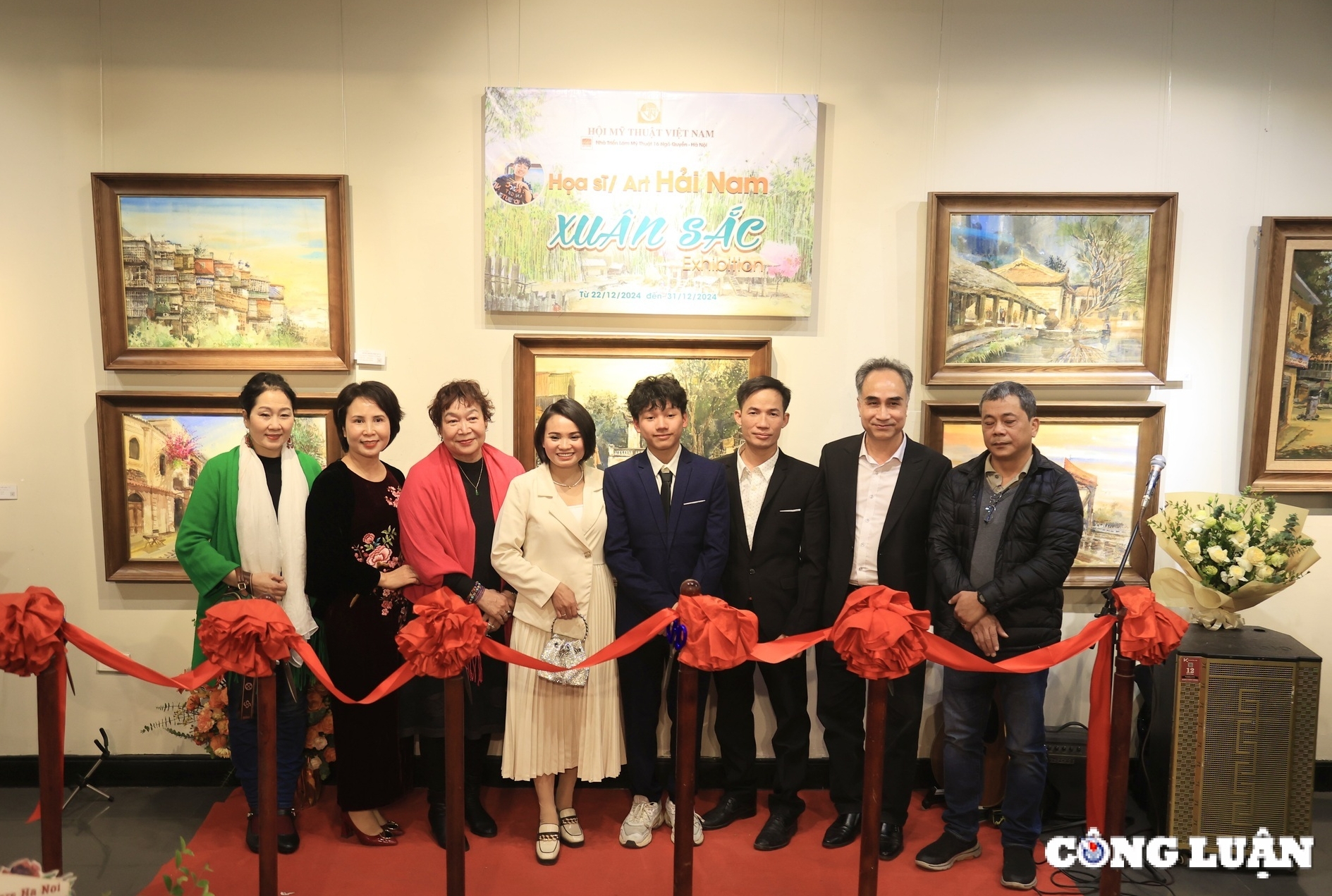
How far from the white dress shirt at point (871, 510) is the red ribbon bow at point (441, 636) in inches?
57.6

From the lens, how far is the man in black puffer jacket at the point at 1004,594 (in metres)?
2.93

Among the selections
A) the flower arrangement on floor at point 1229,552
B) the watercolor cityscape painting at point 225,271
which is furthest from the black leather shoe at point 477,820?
the flower arrangement on floor at point 1229,552

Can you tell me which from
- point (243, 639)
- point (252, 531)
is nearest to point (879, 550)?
point (243, 639)

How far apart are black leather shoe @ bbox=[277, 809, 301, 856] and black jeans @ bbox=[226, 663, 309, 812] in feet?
0.09

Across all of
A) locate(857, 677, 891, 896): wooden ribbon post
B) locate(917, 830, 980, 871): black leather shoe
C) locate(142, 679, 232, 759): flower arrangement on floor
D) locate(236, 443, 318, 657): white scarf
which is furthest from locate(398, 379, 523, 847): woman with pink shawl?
locate(917, 830, 980, 871): black leather shoe

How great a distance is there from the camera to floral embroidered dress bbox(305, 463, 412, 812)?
297cm

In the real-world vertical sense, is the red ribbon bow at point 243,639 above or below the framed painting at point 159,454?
below

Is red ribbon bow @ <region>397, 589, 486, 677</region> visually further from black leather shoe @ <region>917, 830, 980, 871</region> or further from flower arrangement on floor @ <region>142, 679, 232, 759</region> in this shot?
black leather shoe @ <region>917, 830, 980, 871</region>

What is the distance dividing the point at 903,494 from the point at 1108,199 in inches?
68.1

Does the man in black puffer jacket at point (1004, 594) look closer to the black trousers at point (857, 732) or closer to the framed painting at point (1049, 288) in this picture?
the black trousers at point (857, 732)

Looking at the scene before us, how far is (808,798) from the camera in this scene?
3.59 metres

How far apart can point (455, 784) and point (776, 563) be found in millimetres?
1359

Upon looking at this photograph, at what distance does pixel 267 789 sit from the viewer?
97.6 inches

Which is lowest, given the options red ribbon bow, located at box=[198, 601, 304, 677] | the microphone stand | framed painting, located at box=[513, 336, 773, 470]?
the microphone stand
